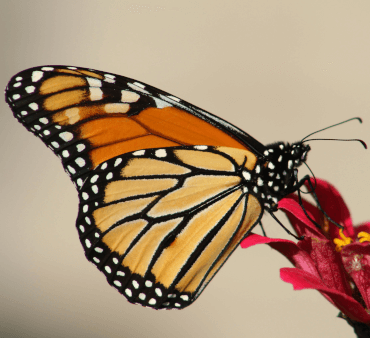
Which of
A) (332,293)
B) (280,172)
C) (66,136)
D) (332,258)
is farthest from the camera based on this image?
(66,136)

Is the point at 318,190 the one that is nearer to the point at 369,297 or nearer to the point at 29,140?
the point at 369,297

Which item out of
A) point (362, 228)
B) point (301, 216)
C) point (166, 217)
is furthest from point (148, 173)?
point (362, 228)

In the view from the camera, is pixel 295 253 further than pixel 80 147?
No

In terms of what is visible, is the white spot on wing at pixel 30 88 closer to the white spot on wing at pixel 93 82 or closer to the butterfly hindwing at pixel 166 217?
the white spot on wing at pixel 93 82

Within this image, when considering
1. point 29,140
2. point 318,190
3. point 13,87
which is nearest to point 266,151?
point 318,190

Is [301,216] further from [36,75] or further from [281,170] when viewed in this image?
[36,75]

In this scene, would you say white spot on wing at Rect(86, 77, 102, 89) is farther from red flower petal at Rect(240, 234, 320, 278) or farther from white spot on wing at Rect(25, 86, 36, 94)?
red flower petal at Rect(240, 234, 320, 278)
